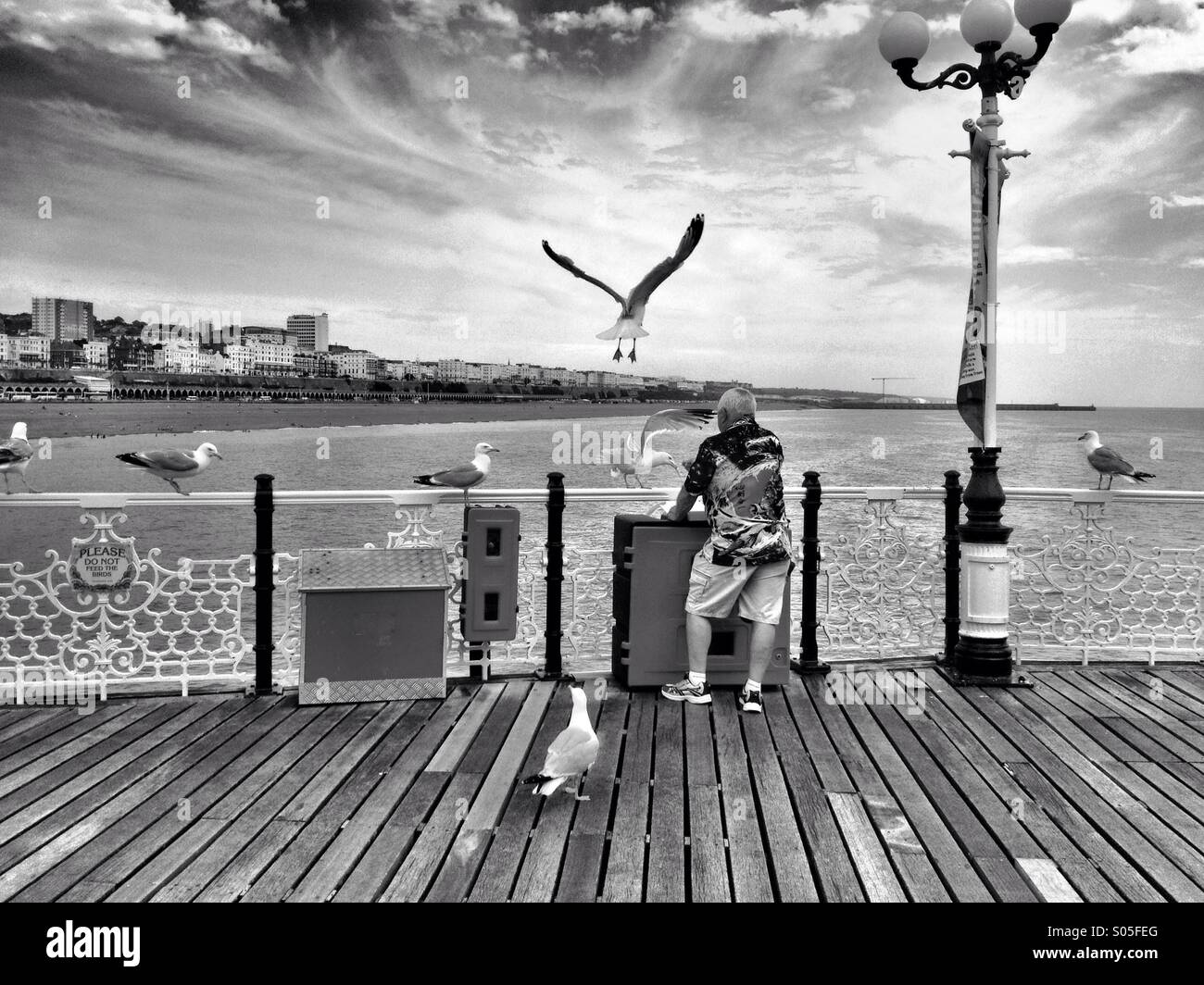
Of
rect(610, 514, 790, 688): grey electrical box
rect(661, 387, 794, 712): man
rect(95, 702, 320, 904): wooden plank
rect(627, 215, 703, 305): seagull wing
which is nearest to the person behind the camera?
rect(95, 702, 320, 904): wooden plank

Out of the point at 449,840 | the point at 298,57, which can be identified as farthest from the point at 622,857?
the point at 298,57

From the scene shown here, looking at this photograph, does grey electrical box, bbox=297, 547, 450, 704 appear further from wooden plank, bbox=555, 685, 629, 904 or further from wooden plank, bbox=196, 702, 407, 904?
wooden plank, bbox=555, 685, 629, 904

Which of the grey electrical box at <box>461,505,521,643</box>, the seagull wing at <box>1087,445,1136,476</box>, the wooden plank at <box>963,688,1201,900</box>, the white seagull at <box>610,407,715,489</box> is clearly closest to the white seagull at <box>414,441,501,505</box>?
the grey electrical box at <box>461,505,521,643</box>

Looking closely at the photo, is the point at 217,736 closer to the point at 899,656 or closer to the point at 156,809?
the point at 156,809

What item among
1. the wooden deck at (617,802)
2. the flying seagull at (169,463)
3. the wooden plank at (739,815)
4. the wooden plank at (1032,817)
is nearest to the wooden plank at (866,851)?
the wooden deck at (617,802)

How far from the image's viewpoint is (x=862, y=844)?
356cm

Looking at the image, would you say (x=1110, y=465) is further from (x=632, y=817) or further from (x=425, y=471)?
(x=425, y=471)

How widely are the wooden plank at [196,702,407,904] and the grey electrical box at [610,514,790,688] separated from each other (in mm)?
1630

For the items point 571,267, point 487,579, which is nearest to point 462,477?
point 487,579

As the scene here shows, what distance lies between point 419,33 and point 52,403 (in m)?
108

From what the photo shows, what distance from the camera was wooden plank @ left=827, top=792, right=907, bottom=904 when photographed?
3.17 meters

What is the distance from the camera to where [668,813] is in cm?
386

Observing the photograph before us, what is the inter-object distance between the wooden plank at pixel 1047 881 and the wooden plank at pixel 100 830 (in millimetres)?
3514

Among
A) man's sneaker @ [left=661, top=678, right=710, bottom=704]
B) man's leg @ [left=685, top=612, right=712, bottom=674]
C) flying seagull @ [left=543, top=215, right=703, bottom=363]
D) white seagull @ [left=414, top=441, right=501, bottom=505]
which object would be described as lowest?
man's sneaker @ [left=661, top=678, right=710, bottom=704]
